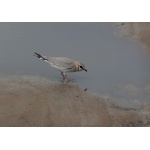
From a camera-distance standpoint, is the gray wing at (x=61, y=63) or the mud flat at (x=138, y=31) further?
the mud flat at (x=138, y=31)

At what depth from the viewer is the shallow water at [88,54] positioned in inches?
369

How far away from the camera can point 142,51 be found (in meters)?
11.2

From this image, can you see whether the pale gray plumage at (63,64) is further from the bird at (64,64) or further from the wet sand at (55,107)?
the wet sand at (55,107)

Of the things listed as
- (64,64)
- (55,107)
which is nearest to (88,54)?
(64,64)

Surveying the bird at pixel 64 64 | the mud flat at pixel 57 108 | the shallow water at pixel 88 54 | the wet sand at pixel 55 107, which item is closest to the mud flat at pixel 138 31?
the shallow water at pixel 88 54

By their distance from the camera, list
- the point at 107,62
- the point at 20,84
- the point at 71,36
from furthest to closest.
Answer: the point at 71,36, the point at 107,62, the point at 20,84

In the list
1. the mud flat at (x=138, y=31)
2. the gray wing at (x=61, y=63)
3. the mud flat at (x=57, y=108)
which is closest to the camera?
the mud flat at (x=57, y=108)

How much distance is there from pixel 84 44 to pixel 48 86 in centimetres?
264

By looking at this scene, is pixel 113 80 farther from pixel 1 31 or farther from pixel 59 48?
pixel 1 31

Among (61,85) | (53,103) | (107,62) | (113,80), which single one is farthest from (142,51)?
(53,103)

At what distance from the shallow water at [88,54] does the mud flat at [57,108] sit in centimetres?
37

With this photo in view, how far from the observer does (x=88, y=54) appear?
10930mm

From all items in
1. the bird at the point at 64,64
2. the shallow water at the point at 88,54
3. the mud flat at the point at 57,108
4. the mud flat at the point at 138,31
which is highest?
the bird at the point at 64,64

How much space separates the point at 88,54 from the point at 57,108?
288 cm
